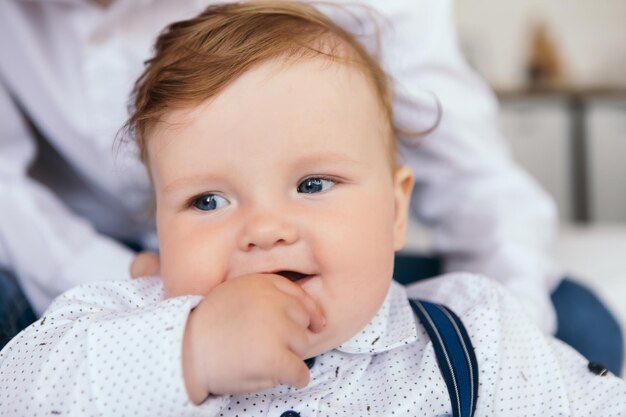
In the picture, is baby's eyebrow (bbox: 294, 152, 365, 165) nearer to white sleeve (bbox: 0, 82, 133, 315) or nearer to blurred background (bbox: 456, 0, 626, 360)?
white sleeve (bbox: 0, 82, 133, 315)

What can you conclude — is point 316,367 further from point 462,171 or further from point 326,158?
point 462,171

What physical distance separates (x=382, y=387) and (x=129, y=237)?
0.66 metres

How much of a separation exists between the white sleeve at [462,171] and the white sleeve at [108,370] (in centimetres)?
58

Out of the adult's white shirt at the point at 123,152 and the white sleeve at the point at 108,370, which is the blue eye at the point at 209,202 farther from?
the adult's white shirt at the point at 123,152

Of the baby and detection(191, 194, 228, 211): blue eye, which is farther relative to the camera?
detection(191, 194, 228, 211): blue eye

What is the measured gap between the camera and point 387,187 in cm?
70

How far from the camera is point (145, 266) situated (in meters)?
0.80

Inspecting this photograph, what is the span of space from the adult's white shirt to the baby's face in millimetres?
275

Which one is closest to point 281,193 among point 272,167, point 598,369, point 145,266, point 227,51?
point 272,167

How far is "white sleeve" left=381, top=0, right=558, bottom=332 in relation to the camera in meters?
1.09

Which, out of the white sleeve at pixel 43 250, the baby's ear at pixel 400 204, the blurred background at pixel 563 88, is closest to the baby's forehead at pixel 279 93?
the baby's ear at pixel 400 204

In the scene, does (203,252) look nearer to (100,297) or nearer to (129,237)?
(100,297)

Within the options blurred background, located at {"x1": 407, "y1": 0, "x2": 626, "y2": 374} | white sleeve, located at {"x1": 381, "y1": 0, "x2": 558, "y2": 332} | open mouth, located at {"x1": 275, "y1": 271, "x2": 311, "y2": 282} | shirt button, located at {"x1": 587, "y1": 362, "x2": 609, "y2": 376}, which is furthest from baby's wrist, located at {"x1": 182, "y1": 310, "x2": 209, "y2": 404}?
blurred background, located at {"x1": 407, "y1": 0, "x2": 626, "y2": 374}

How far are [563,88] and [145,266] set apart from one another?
111 inches
